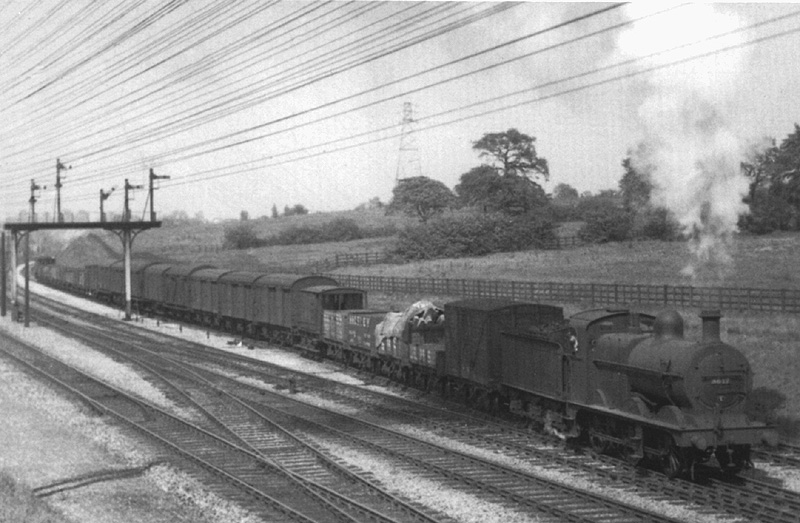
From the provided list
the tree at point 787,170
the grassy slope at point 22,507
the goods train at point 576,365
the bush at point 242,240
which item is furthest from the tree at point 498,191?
the grassy slope at point 22,507

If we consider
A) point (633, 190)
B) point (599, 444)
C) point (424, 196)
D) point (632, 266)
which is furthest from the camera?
point (424, 196)

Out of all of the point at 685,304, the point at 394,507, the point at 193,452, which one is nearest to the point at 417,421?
the point at 193,452

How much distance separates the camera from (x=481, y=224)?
55.2 meters

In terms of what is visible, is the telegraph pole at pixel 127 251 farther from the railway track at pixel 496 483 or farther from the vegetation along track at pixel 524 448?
the railway track at pixel 496 483

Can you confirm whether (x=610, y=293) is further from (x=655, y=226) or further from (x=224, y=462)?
(x=224, y=462)

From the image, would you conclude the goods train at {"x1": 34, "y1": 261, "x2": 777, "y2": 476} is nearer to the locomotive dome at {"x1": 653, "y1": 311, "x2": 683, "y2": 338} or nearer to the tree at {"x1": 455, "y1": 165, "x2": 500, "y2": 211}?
the locomotive dome at {"x1": 653, "y1": 311, "x2": 683, "y2": 338}

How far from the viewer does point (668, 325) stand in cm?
1476

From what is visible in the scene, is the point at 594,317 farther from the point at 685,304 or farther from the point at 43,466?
the point at 685,304

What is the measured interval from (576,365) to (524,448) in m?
2.00

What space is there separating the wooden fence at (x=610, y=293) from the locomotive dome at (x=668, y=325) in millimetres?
10464

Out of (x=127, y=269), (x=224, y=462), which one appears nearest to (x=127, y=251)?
(x=127, y=269)

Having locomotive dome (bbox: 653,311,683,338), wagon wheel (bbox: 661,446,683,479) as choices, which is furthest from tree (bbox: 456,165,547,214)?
wagon wheel (bbox: 661,446,683,479)

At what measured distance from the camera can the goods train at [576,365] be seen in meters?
14.0

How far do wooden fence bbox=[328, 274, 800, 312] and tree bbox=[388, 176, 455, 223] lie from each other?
866 inches
